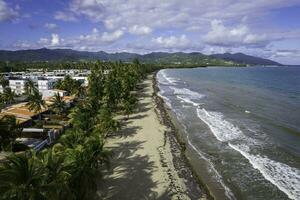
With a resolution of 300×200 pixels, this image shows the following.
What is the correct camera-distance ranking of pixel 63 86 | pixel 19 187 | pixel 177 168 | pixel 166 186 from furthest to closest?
pixel 63 86 → pixel 177 168 → pixel 166 186 → pixel 19 187

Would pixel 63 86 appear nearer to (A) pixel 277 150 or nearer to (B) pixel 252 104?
(B) pixel 252 104

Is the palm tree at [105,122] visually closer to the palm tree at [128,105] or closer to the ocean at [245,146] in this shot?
the ocean at [245,146]

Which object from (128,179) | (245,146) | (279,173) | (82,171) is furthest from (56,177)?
(245,146)

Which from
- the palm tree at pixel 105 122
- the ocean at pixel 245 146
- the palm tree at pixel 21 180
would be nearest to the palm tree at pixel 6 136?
the palm tree at pixel 21 180

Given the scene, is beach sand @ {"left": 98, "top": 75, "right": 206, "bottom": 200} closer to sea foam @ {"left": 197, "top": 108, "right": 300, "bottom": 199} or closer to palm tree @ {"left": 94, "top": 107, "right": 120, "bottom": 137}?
palm tree @ {"left": 94, "top": 107, "right": 120, "bottom": 137}

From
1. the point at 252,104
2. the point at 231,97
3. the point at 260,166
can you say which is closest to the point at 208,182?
the point at 260,166
